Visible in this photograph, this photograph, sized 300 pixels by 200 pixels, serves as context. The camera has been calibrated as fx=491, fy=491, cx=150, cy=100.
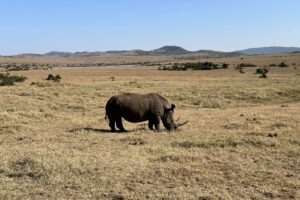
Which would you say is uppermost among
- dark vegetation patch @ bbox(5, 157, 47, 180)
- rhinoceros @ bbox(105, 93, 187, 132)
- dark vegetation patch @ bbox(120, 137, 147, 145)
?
rhinoceros @ bbox(105, 93, 187, 132)

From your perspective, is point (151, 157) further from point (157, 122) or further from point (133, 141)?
point (157, 122)

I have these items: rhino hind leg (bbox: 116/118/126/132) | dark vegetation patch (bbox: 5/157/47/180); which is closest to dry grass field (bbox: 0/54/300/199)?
dark vegetation patch (bbox: 5/157/47/180)

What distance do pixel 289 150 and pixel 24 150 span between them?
6.96 m

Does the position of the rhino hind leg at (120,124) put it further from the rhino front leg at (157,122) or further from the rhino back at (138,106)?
the rhino front leg at (157,122)

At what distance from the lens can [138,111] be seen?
16.8 metres

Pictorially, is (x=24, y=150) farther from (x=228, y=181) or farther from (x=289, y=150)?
(x=289, y=150)

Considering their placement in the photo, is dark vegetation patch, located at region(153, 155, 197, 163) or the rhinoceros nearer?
dark vegetation patch, located at region(153, 155, 197, 163)

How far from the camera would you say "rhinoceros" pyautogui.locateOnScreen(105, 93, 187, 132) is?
1672cm

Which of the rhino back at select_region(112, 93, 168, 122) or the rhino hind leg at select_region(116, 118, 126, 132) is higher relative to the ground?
the rhino back at select_region(112, 93, 168, 122)

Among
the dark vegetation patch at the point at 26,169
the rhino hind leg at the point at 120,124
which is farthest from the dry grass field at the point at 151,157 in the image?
the rhino hind leg at the point at 120,124

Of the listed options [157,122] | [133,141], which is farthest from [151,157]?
[157,122]

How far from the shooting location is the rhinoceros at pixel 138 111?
16.7 m

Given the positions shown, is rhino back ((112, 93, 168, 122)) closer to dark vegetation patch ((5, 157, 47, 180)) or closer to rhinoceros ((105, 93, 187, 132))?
rhinoceros ((105, 93, 187, 132))

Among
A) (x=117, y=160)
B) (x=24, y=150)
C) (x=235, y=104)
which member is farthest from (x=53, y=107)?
(x=117, y=160)
